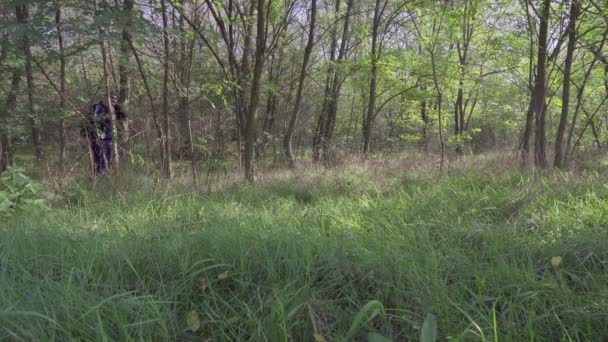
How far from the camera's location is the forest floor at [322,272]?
153 cm

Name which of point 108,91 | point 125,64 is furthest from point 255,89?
point 108,91

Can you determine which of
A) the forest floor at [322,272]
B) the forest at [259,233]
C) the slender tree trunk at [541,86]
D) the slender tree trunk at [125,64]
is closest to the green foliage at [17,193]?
the forest at [259,233]

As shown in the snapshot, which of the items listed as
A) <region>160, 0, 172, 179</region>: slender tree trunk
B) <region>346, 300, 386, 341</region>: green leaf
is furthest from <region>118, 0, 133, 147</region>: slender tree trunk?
<region>346, 300, 386, 341</region>: green leaf

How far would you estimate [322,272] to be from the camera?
2029 millimetres

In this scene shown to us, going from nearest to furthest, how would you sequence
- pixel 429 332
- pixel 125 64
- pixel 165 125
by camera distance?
pixel 429 332
pixel 125 64
pixel 165 125

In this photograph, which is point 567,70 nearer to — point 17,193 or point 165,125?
point 165,125

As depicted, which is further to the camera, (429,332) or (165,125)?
(165,125)

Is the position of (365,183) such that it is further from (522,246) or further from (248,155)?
(522,246)

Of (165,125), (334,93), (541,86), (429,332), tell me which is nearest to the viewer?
(429,332)

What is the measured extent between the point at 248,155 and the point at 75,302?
4.14 m

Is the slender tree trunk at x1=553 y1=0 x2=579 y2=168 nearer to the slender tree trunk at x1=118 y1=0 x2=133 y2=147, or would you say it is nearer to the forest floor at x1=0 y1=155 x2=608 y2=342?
the forest floor at x1=0 y1=155 x2=608 y2=342

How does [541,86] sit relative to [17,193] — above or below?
above

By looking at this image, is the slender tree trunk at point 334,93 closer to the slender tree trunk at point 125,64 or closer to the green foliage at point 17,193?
the slender tree trunk at point 125,64

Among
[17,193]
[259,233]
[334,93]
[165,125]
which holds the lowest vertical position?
[259,233]
